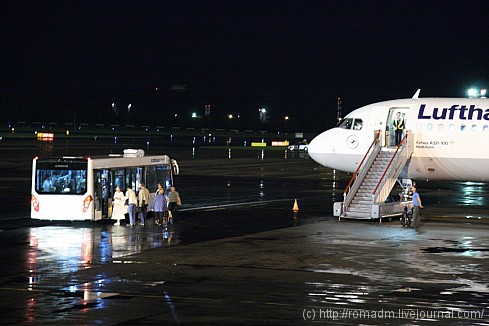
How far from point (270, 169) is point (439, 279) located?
51.7 m

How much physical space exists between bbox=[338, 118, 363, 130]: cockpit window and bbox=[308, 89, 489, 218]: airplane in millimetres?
51

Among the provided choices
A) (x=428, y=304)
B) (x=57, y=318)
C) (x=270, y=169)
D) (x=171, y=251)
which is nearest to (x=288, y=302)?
(x=428, y=304)

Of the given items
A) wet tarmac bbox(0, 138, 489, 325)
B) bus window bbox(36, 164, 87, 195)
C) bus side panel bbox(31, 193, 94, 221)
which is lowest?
wet tarmac bbox(0, 138, 489, 325)

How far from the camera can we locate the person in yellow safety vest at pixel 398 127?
46.0m

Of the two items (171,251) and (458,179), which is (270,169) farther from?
(171,251)

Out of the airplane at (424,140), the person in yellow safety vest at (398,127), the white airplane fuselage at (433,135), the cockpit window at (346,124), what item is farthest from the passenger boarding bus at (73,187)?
the person in yellow safety vest at (398,127)

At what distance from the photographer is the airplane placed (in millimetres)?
44906

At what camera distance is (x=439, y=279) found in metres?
25.8

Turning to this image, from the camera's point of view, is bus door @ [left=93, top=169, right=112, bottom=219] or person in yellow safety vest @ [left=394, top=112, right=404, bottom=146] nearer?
bus door @ [left=93, top=169, right=112, bottom=219]

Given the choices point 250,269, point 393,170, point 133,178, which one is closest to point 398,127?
point 393,170

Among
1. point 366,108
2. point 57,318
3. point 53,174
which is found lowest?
point 57,318

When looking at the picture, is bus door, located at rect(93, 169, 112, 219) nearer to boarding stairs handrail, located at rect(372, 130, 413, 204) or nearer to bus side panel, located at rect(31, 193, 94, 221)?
bus side panel, located at rect(31, 193, 94, 221)

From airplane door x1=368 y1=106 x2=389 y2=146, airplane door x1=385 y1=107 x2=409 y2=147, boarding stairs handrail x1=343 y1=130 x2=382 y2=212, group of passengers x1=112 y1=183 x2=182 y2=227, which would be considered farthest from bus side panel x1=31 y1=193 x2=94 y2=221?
airplane door x1=385 y1=107 x2=409 y2=147

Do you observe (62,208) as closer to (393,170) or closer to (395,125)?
(393,170)
